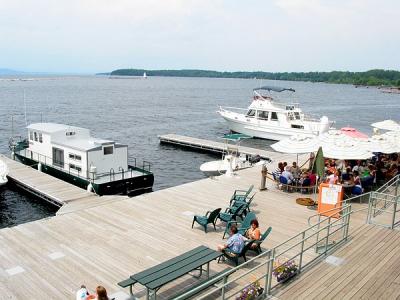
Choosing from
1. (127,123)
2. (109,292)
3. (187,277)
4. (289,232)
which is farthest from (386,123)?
(127,123)

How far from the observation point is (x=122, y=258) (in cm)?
987

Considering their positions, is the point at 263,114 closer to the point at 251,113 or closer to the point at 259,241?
the point at 251,113

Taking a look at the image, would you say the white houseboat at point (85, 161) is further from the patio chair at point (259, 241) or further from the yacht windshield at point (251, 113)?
the yacht windshield at point (251, 113)

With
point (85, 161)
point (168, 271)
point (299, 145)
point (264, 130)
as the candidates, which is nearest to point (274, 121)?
point (264, 130)

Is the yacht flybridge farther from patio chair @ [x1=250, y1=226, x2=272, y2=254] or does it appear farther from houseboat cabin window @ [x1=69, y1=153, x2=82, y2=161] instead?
patio chair @ [x1=250, y1=226, x2=272, y2=254]

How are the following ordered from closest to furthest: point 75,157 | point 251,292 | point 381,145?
1. point 251,292
2. point 381,145
3. point 75,157

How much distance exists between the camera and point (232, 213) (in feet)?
40.7

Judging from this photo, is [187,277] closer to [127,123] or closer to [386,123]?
[386,123]

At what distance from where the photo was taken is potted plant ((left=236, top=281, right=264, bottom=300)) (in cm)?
759

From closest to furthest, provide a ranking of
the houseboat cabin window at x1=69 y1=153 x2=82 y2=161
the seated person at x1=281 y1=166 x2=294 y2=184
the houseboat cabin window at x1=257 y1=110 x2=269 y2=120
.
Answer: the seated person at x1=281 y1=166 x2=294 y2=184 < the houseboat cabin window at x1=69 y1=153 x2=82 y2=161 < the houseboat cabin window at x1=257 y1=110 x2=269 y2=120

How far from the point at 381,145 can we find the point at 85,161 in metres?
14.5

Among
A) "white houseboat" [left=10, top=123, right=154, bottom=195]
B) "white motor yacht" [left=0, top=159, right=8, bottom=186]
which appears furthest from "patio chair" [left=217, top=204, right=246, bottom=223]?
"white motor yacht" [left=0, top=159, right=8, bottom=186]

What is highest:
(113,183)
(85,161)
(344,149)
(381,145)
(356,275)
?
(344,149)

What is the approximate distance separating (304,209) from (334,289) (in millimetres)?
5891
